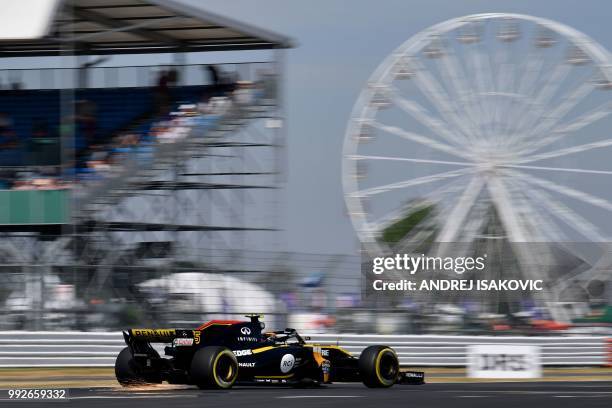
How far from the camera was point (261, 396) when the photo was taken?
1334 centimetres

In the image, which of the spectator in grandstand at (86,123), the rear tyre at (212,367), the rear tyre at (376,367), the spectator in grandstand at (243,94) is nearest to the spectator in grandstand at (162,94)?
the spectator in grandstand at (86,123)

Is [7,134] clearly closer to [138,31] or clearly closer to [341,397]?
[138,31]

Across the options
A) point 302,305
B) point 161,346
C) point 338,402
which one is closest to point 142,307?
point 302,305

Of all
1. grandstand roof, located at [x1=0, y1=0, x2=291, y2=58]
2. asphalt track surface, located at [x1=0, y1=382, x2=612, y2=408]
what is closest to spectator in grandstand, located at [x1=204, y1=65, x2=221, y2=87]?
grandstand roof, located at [x1=0, y1=0, x2=291, y2=58]

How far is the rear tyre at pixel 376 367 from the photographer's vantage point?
14914 mm

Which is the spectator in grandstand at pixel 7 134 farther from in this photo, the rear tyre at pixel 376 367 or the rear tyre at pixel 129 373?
the rear tyre at pixel 376 367

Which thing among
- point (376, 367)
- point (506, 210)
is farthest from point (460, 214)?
point (376, 367)

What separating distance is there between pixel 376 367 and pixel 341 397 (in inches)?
63.5

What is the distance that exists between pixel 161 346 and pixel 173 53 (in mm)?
15736

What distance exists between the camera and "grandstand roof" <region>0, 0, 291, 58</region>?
2477 cm

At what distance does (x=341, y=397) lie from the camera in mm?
13398

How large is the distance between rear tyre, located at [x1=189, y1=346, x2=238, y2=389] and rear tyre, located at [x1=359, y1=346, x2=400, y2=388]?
6.10 ft

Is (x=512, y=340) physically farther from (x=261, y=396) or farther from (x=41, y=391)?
(x=41, y=391)

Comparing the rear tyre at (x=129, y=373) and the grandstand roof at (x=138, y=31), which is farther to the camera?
the grandstand roof at (x=138, y=31)
